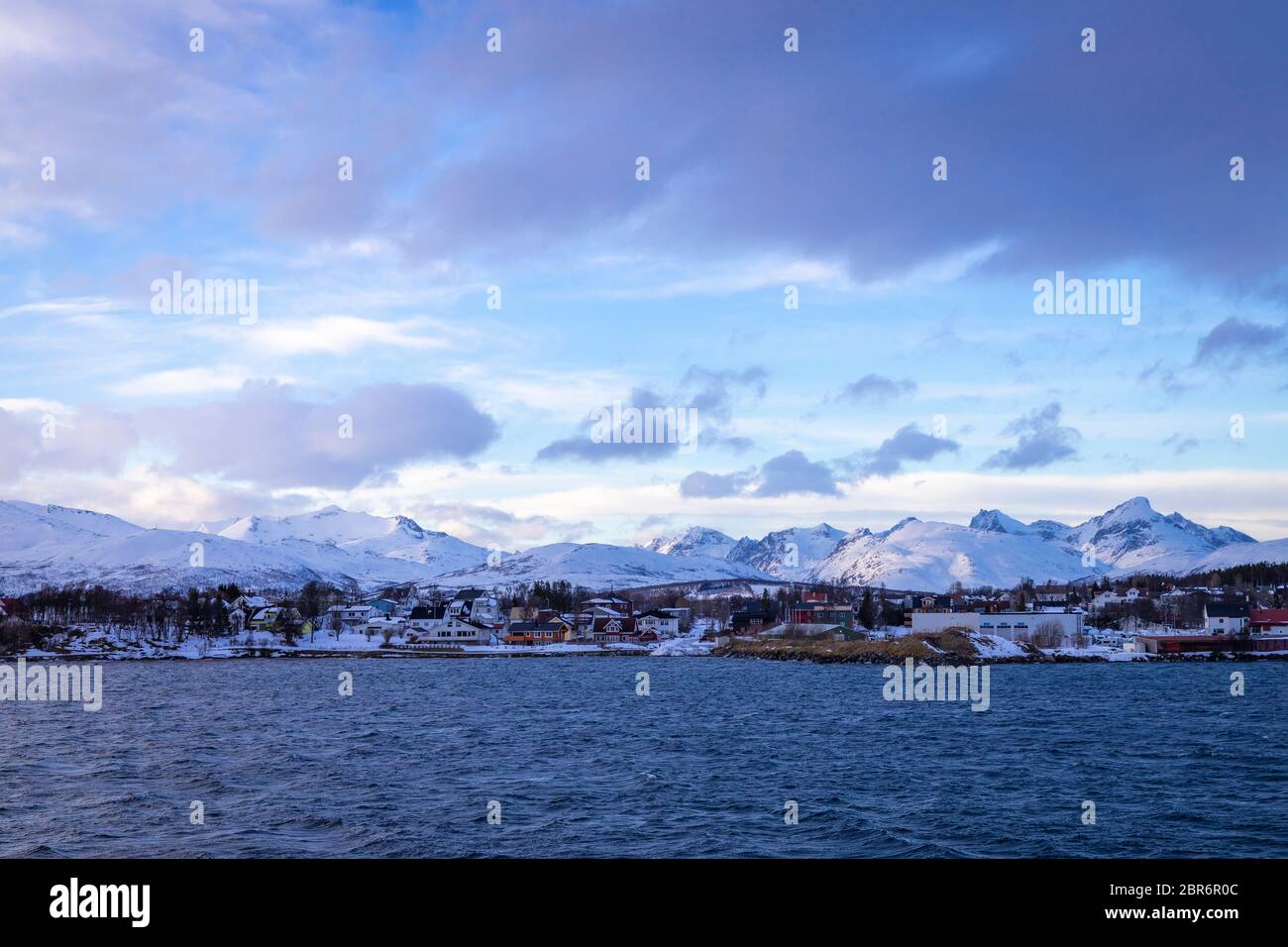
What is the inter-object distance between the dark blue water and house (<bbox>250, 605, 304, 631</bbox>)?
10212 centimetres

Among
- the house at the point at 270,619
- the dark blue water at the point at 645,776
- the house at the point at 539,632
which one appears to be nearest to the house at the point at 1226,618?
the dark blue water at the point at 645,776

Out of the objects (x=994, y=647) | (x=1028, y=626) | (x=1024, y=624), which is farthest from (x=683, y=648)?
(x=1028, y=626)

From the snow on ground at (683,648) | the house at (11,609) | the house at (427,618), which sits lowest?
the snow on ground at (683,648)

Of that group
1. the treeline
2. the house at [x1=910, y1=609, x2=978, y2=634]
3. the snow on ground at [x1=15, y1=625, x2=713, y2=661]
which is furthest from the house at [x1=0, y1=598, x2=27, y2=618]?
the house at [x1=910, y1=609, x2=978, y2=634]

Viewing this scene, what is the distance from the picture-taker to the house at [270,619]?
179125mm

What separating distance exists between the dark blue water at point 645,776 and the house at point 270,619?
335 ft

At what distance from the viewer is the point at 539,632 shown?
614 ft

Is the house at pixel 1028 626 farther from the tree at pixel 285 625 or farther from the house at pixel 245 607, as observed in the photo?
the house at pixel 245 607

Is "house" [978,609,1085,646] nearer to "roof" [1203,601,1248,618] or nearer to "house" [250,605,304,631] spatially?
"roof" [1203,601,1248,618]

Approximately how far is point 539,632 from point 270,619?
150 ft
